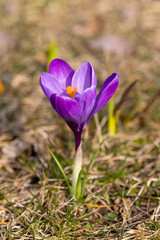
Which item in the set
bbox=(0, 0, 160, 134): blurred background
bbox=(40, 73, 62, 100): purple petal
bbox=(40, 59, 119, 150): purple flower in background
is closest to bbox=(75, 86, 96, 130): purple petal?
bbox=(40, 59, 119, 150): purple flower in background

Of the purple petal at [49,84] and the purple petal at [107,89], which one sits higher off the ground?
the purple petal at [49,84]

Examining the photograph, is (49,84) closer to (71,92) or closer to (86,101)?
(71,92)

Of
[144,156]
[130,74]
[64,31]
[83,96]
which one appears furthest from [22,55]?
[83,96]

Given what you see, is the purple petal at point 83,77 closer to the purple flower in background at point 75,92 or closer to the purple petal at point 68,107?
the purple flower in background at point 75,92

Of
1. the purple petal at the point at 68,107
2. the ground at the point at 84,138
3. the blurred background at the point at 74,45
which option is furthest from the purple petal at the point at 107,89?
the blurred background at the point at 74,45

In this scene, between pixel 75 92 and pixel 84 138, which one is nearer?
pixel 75 92

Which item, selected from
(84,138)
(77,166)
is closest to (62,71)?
(77,166)

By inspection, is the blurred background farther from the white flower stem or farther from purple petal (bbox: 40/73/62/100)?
purple petal (bbox: 40/73/62/100)
